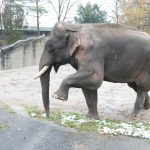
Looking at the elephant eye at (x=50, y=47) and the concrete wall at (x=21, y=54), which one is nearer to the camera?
the elephant eye at (x=50, y=47)

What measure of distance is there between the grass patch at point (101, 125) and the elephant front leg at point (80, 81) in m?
0.46

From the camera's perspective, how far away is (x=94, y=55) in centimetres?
687

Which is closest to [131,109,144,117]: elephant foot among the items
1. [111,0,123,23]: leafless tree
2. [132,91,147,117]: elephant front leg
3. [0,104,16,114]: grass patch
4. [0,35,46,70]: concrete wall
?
[132,91,147,117]: elephant front leg

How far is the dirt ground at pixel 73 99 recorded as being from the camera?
27.3 feet

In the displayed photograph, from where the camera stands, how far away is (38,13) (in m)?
30.4

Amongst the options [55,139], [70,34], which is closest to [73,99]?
[70,34]

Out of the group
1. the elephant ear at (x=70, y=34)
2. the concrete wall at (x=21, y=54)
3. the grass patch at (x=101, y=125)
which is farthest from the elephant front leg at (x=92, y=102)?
the concrete wall at (x=21, y=54)

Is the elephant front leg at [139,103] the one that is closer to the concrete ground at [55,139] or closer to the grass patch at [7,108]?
the concrete ground at [55,139]

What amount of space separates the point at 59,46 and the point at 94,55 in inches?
22.4

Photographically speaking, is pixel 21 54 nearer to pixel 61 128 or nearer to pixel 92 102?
pixel 92 102

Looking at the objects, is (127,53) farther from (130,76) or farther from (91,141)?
(91,141)

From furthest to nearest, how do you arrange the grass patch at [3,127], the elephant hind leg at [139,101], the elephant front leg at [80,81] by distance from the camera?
1. the elephant hind leg at [139,101]
2. the grass patch at [3,127]
3. the elephant front leg at [80,81]

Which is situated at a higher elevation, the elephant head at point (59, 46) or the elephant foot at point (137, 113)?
the elephant head at point (59, 46)

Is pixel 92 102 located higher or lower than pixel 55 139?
higher
